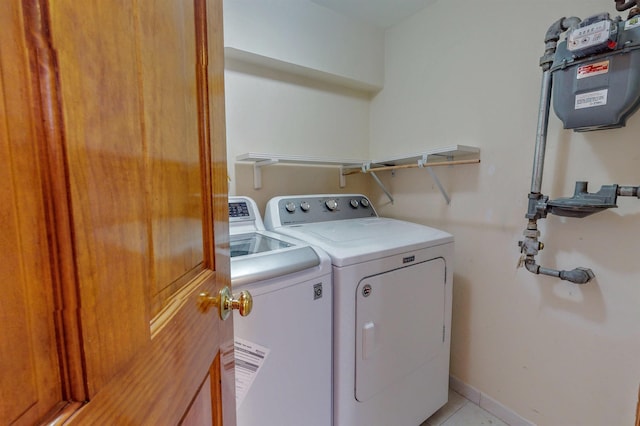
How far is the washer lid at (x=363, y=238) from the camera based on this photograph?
1.25 m

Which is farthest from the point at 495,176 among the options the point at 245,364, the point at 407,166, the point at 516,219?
the point at 245,364

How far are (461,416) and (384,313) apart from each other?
3.22ft

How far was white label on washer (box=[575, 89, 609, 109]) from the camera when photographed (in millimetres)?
1130

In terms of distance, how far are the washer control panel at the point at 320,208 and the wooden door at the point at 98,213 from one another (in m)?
1.24

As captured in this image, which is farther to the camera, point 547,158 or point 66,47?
point 547,158

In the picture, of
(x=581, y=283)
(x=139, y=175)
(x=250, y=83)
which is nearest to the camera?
(x=139, y=175)

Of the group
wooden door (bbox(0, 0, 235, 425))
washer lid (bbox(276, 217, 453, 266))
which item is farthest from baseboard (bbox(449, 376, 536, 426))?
wooden door (bbox(0, 0, 235, 425))

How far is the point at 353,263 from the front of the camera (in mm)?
1225

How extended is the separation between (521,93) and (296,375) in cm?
174

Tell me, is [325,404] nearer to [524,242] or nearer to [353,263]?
[353,263]

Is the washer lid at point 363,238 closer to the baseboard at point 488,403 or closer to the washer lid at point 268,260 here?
the washer lid at point 268,260

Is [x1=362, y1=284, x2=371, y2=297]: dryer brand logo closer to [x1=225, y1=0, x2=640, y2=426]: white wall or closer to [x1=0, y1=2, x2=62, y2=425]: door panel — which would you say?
[x1=225, y1=0, x2=640, y2=426]: white wall

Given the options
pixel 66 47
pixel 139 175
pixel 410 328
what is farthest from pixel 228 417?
pixel 410 328

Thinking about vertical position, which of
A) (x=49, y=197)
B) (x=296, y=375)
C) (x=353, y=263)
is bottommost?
(x=296, y=375)
